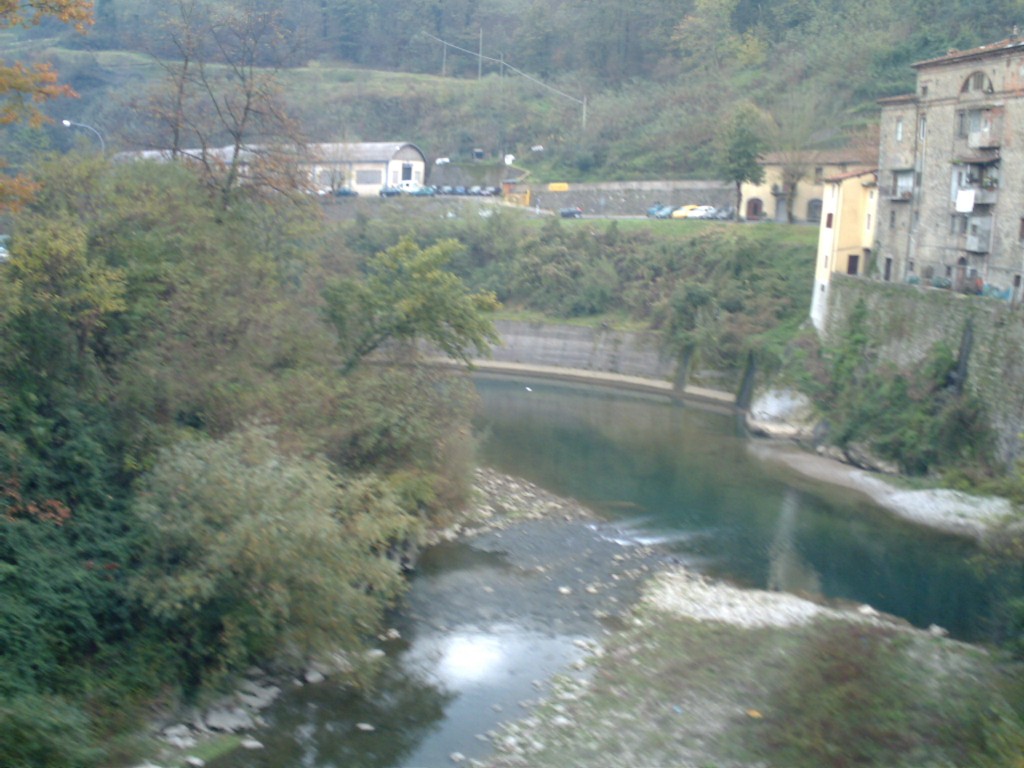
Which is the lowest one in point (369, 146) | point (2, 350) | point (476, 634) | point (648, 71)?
point (476, 634)

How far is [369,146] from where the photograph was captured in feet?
142

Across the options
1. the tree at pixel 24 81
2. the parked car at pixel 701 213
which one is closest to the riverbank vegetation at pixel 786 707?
the tree at pixel 24 81

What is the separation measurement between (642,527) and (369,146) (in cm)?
3187

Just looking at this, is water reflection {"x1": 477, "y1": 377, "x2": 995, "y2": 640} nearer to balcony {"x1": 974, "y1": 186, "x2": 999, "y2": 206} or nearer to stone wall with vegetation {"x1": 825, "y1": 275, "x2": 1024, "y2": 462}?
stone wall with vegetation {"x1": 825, "y1": 275, "x2": 1024, "y2": 462}

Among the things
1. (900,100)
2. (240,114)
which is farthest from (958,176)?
(240,114)

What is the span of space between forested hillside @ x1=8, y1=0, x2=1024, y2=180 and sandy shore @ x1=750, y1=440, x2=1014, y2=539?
58.7 ft

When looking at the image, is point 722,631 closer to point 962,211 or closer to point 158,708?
point 158,708

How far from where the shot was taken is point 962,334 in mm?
18453

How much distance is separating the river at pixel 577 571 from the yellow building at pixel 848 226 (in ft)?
17.5

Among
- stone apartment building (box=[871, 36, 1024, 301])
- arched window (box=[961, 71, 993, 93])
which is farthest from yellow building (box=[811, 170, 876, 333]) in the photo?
arched window (box=[961, 71, 993, 93])

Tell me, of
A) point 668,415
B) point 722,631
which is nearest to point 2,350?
point 722,631

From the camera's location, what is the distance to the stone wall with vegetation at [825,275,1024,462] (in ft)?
55.0

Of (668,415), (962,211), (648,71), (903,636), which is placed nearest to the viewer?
(903,636)

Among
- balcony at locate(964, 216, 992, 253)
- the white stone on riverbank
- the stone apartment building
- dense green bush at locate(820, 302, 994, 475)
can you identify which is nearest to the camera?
the white stone on riverbank
